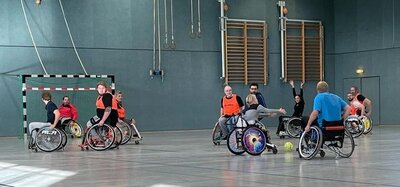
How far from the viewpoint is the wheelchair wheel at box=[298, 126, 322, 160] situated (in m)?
10.7

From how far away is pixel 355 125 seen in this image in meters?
18.4

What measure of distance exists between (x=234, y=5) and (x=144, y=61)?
4358 millimetres

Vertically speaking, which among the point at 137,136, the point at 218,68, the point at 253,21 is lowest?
the point at 137,136

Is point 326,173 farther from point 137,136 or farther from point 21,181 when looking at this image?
point 137,136

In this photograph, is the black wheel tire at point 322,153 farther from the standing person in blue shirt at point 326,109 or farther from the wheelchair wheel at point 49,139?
the wheelchair wheel at point 49,139

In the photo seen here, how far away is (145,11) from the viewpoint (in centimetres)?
2350

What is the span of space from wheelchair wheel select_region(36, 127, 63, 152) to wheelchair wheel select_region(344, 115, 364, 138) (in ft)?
26.9

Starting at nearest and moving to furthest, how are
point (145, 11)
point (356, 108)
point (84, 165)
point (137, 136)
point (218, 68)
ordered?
point (84, 165), point (137, 136), point (356, 108), point (145, 11), point (218, 68)

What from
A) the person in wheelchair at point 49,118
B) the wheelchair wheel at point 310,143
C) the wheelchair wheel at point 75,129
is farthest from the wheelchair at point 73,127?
the wheelchair wheel at point 310,143

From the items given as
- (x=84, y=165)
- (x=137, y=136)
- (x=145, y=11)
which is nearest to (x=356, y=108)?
(x=137, y=136)

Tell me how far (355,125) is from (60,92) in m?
9.45

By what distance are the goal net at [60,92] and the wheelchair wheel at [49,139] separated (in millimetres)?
6485

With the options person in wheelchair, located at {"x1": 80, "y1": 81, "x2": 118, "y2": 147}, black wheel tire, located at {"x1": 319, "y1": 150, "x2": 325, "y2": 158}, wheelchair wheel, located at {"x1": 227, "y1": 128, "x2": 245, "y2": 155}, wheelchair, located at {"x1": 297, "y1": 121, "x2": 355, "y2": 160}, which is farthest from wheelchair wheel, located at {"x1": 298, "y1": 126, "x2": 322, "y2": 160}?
person in wheelchair, located at {"x1": 80, "y1": 81, "x2": 118, "y2": 147}

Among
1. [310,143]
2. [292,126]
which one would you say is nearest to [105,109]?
[310,143]
